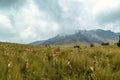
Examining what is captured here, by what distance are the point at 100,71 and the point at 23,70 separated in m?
A: 2.09

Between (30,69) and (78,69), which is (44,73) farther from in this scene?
(78,69)

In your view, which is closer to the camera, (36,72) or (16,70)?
(16,70)

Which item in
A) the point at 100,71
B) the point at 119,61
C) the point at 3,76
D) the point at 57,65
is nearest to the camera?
the point at 3,76

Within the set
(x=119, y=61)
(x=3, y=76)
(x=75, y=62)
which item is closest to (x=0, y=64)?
(x=3, y=76)

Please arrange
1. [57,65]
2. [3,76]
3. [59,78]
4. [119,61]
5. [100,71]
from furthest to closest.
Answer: [119,61] < [57,65] < [59,78] < [100,71] < [3,76]

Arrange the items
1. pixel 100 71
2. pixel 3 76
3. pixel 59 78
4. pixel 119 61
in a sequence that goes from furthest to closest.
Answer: pixel 119 61, pixel 59 78, pixel 100 71, pixel 3 76

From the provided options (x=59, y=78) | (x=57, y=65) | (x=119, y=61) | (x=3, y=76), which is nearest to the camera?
(x=3, y=76)

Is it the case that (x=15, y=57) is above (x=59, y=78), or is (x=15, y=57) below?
above

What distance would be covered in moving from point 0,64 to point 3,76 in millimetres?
1104

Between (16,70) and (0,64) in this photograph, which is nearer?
(16,70)

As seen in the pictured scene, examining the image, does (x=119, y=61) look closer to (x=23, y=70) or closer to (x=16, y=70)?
(x=23, y=70)

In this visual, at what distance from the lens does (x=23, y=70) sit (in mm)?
7652

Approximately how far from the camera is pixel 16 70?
6637mm

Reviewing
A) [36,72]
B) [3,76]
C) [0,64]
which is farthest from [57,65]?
[3,76]
